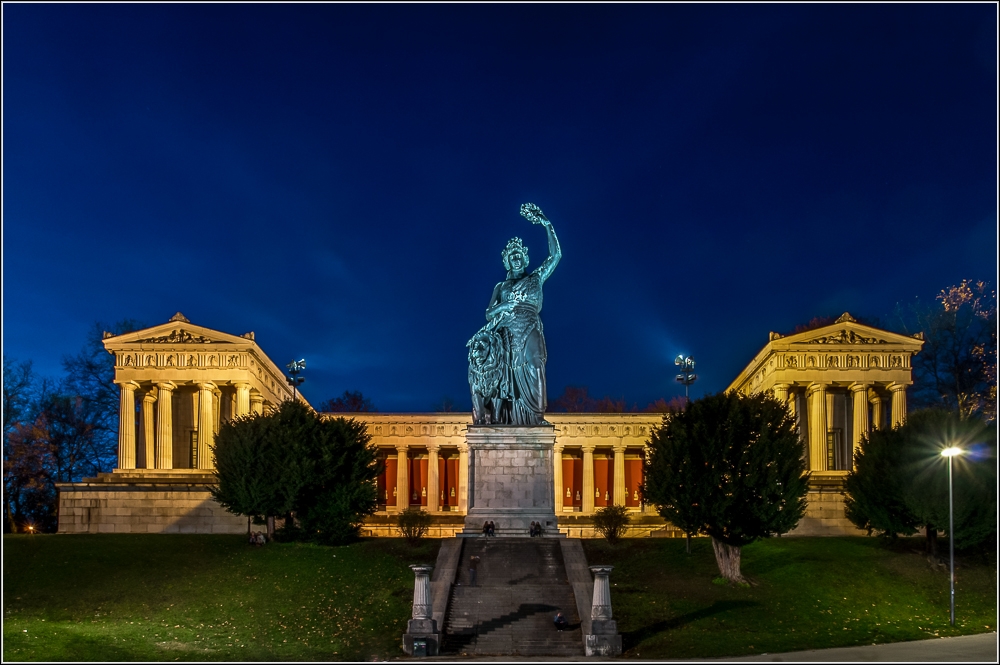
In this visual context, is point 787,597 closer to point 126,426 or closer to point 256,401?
point 126,426

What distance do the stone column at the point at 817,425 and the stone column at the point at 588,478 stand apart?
53.1 feet

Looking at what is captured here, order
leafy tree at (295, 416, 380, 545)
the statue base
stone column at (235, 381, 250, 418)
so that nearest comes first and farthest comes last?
the statue base
leafy tree at (295, 416, 380, 545)
stone column at (235, 381, 250, 418)

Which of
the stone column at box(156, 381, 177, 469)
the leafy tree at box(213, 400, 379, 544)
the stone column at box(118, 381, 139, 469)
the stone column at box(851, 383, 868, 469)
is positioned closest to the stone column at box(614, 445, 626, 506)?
the stone column at box(851, 383, 868, 469)

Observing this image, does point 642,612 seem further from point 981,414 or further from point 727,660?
point 981,414

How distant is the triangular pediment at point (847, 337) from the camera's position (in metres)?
65.7

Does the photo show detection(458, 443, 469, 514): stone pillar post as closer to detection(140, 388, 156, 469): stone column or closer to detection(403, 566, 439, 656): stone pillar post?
detection(140, 388, 156, 469): stone column

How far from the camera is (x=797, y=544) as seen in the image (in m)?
39.5

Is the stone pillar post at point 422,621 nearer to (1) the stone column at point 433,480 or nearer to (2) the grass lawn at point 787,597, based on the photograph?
(2) the grass lawn at point 787,597

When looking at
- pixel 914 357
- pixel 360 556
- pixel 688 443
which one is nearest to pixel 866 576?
pixel 688 443

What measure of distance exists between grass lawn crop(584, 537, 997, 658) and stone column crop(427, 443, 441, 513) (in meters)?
37.2

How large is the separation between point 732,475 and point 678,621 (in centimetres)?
751

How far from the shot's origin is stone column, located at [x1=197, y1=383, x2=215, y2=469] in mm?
67250

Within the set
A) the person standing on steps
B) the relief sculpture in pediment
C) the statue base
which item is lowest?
the statue base

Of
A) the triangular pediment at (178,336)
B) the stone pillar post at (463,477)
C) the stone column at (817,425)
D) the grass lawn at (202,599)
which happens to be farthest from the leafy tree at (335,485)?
the stone column at (817,425)
